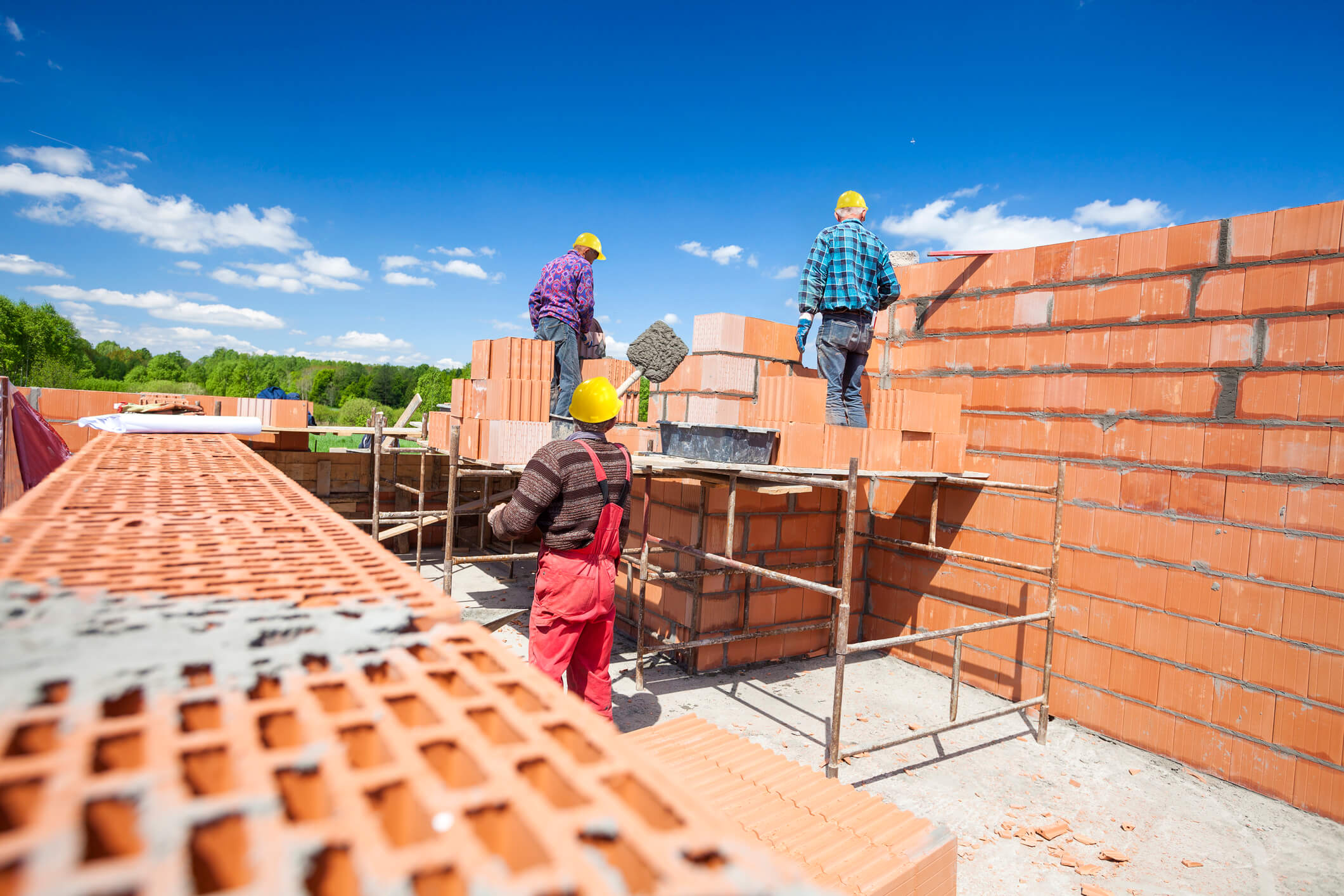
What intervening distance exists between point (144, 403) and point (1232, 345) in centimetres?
1045

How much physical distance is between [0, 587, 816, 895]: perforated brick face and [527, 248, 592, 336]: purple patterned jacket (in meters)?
5.40

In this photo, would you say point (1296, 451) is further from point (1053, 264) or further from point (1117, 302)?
point (1053, 264)

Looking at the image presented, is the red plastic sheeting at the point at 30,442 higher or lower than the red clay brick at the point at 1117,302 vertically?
lower

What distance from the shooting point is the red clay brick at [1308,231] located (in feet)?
14.8

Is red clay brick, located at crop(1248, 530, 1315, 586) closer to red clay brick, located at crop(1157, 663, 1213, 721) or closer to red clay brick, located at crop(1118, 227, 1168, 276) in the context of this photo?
red clay brick, located at crop(1157, 663, 1213, 721)

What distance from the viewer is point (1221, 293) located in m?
4.96

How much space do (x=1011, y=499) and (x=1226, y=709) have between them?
206cm

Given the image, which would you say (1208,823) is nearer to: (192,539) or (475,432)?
(192,539)

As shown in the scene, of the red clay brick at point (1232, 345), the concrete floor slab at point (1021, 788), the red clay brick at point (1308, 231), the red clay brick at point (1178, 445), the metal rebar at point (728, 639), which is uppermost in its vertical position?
the red clay brick at point (1308, 231)

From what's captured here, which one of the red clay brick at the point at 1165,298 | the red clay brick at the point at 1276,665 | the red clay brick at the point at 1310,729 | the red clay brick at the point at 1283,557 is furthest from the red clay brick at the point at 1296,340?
the red clay brick at the point at 1310,729

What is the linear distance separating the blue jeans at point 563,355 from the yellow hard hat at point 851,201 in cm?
258

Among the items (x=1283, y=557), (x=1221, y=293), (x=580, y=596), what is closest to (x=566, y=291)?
(x=580, y=596)

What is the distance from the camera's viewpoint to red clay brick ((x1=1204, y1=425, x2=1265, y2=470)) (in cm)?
474

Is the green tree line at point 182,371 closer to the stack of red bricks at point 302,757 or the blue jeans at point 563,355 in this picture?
the blue jeans at point 563,355
